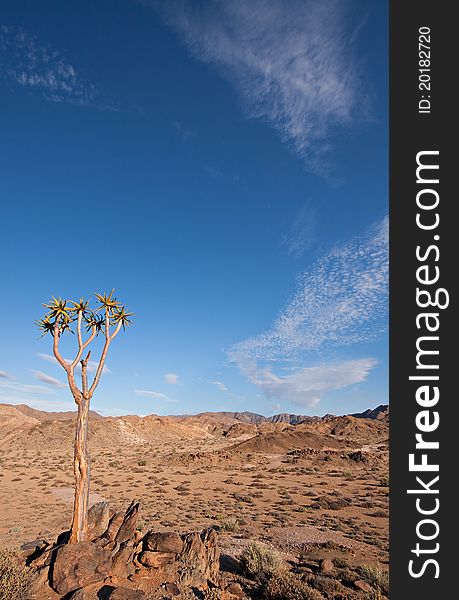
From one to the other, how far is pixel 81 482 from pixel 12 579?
229cm

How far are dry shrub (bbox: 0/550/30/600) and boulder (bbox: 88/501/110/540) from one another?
68.8 inches

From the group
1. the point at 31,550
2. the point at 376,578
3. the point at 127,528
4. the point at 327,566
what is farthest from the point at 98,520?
the point at 376,578

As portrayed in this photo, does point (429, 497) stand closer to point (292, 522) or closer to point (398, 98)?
point (398, 98)

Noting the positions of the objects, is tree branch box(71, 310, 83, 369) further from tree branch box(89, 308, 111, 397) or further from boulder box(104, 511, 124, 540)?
boulder box(104, 511, 124, 540)

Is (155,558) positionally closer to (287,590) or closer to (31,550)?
(287,590)

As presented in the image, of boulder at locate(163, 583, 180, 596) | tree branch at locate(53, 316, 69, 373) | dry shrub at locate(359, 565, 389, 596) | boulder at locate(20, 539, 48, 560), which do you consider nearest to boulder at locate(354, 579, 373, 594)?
dry shrub at locate(359, 565, 389, 596)

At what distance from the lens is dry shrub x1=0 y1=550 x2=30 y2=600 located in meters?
7.41

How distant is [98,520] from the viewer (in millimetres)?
10086

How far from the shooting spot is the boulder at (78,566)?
788cm

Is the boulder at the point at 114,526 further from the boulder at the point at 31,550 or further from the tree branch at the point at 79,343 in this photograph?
the tree branch at the point at 79,343

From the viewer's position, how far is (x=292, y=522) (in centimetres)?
1788

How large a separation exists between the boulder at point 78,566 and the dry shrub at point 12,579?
549 millimetres

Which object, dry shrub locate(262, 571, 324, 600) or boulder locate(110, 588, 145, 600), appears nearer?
boulder locate(110, 588, 145, 600)

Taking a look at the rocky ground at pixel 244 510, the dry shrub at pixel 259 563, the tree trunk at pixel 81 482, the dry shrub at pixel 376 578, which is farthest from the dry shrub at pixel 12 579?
the dry shrub at pixel 376 578
